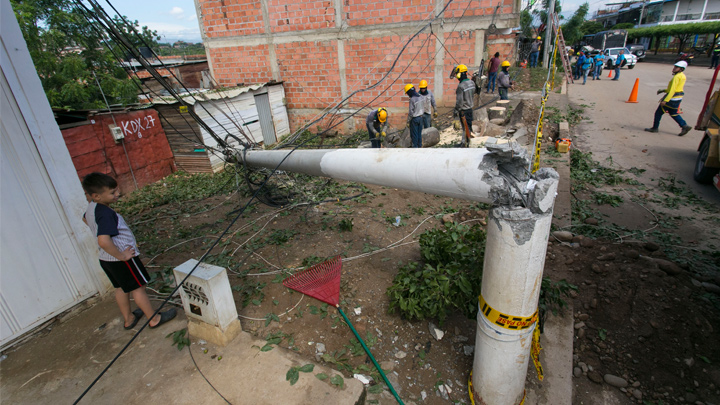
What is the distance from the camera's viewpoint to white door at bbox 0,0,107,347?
2.89m

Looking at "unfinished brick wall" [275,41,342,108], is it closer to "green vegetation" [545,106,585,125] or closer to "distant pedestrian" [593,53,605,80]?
"green vegetation" [545,106,585,125]

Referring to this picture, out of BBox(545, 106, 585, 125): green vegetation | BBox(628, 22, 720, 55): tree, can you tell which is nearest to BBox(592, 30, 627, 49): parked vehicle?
BBox(628, 22, 720, 55): tree

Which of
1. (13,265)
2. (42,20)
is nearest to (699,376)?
(13,265)

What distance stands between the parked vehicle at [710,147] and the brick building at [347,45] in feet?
16.5

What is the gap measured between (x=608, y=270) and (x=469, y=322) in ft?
6.37

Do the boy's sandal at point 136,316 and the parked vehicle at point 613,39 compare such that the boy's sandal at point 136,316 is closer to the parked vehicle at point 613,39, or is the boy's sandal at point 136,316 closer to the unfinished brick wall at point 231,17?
the unfinished brick wall at point 231,17

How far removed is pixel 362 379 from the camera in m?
2.81

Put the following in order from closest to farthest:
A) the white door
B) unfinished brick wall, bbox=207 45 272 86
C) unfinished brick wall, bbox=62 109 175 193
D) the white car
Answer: the white door < unfinished brick wall, bbox=62 109 175 193 < unfinished brick wall, bbox=207 45 272 86 < the white car

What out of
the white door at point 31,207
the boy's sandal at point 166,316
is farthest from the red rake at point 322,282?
the white door at point 31,207

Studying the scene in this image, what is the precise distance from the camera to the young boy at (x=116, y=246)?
2.75m

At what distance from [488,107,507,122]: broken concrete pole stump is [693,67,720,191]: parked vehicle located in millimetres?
4392

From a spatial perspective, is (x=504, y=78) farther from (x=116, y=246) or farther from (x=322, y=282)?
(x=116, y=246)

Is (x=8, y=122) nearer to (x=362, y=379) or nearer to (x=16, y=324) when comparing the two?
(x=16, y=324)

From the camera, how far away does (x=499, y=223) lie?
2.00 meters
